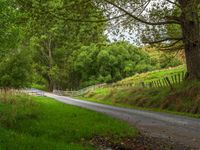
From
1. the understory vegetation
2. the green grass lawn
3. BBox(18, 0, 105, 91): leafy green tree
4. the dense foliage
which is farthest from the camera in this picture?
the dense foliage

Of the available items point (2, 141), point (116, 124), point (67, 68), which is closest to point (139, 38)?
point (116, 124)

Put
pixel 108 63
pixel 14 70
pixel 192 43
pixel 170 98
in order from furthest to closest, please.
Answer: pixel 108 63, pixel 14 70, pixel 170 98, pixel 192 43

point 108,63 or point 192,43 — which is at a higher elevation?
point 108,63

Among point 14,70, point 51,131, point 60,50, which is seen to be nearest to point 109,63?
point 60,50

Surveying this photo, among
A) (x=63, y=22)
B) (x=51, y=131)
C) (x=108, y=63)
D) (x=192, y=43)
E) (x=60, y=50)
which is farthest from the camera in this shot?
(x=60, y=50)

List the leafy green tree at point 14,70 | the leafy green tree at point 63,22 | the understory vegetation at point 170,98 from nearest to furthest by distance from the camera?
1. the leafy green tree at point 63,22
2. the understory vegetation at point 170,98
3. the leafy green tree at point 14,70

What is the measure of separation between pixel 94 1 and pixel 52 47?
84902mm

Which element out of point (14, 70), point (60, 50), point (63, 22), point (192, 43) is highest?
point (60, 50)

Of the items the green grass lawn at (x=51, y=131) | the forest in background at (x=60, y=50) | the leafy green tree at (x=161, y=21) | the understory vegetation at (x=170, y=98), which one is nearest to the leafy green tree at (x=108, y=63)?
the forest in background at (x=60, y=50)

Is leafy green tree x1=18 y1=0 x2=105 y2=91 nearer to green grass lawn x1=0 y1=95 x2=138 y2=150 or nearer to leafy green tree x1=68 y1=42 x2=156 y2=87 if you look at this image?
green grass lawn x1=0 y1=95 x2=138 y2=150

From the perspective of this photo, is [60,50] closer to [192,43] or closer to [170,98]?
[170,98]

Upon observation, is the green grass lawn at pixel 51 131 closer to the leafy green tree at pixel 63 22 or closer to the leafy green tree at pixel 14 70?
the leafy green tree at pixel 63 22

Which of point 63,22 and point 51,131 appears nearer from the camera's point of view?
point 51,131

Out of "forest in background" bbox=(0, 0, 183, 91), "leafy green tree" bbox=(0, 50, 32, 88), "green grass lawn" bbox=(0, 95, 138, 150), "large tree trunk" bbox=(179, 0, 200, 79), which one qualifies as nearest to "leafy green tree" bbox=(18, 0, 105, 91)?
"forest in background" bbox=(0, 0, 183, 91)
